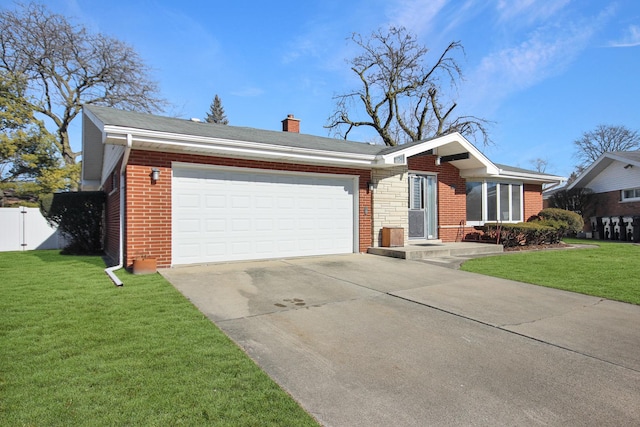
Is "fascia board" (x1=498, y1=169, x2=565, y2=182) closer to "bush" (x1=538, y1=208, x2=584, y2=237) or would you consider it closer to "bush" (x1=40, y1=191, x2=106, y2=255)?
"bush" (x1=538, y1=208, x2=584, y2=237)

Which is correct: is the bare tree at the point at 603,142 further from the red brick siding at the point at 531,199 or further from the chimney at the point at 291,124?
the chimney at the point at 291,124

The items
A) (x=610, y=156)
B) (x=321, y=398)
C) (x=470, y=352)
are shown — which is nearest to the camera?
(x=321, y=398)

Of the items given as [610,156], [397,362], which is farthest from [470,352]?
[610,156]

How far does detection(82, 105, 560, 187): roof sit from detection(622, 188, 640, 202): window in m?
9.60

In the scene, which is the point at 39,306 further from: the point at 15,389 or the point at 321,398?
the point at 321,398

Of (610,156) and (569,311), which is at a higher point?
(610,156)

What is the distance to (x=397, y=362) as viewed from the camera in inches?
134

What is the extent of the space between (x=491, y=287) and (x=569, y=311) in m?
1.47

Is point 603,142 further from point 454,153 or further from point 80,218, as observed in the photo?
point 80,218

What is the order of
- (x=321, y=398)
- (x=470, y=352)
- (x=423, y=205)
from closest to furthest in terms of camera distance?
1. (x=321, y=398)
2. (x=470, y=352)
3. (x=423, y=205)

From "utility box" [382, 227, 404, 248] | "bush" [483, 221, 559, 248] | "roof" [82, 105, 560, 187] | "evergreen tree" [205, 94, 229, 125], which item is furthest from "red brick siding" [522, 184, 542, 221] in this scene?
"evergreen tree" [205, 94, 229, 125]

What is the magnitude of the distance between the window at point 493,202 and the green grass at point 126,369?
12.1 meters

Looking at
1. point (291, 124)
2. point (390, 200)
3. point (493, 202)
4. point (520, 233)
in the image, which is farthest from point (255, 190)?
point (493, 202)

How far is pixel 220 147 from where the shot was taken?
8047 mm
